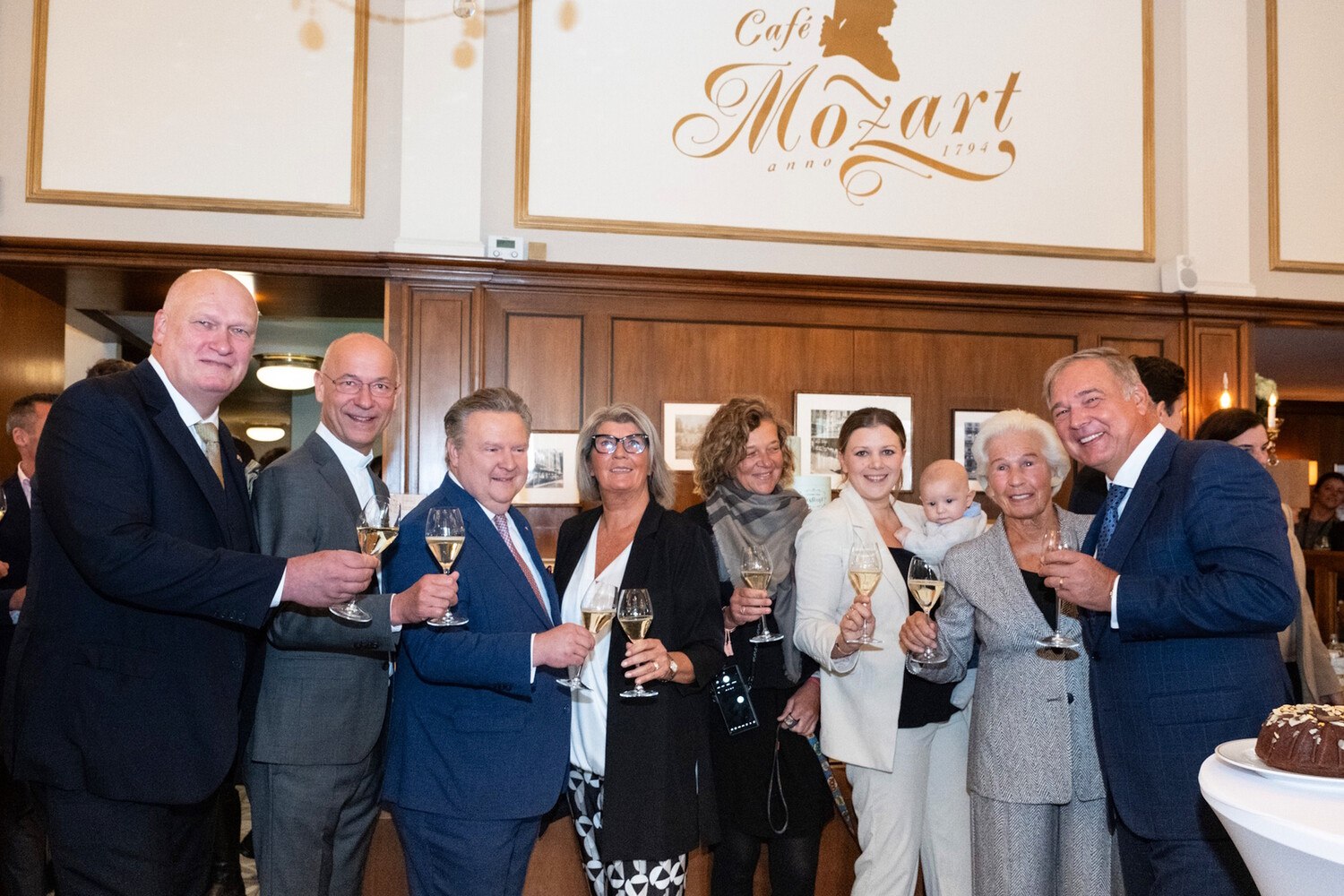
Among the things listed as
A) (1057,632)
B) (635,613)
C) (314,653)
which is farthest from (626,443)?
(1057,632)

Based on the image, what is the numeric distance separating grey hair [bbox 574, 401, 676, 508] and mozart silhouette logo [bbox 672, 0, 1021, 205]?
13.0ft

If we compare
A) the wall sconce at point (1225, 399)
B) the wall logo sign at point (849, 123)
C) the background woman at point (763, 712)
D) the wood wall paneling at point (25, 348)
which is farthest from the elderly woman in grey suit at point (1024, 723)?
the wood wall paneling at point (25, 348)

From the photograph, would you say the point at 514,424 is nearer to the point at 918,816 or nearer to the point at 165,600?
the point at 165,600

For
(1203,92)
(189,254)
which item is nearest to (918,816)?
(189,254)

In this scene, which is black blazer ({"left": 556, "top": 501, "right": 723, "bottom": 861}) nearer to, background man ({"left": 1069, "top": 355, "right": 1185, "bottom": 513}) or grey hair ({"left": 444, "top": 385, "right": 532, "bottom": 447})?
grey hair ({"left": 444, "top": 385, "right": 532, "bottom": 447})

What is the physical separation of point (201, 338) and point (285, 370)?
8.13 metres

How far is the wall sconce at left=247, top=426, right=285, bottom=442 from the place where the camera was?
43.6ft

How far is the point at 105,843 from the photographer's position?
85.4 inches

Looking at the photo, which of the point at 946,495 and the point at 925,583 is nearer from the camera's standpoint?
the point at 925,583

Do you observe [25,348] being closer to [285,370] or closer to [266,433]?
[285,370]

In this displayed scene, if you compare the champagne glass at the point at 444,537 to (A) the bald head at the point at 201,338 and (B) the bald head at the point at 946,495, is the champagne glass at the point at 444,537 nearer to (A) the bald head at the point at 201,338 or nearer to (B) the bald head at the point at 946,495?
(A) the bald head at the point at 201,338

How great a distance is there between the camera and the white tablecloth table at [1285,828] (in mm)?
1532

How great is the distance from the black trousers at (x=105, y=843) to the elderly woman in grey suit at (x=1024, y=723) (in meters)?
1.87

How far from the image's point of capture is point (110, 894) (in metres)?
2.17
